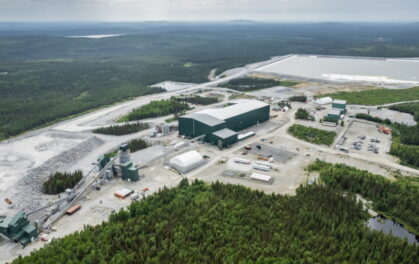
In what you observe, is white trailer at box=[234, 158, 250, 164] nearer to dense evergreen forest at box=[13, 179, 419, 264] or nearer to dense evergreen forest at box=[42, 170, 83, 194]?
dense evergreen forest at box=[13, 179, 419, 264]

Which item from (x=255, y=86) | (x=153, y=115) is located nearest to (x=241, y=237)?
(x=153, y=115)

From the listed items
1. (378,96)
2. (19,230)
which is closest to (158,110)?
(19,230)

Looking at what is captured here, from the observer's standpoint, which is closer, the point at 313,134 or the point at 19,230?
the point at 19,230

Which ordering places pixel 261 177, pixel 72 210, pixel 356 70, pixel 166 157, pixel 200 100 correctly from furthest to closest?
pixel 356 70
pixel 200 100
pixel 166 157
pixel 261 177
pixel 72 210

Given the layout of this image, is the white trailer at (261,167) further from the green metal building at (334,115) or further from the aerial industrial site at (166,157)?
the green metal building at (334,115)

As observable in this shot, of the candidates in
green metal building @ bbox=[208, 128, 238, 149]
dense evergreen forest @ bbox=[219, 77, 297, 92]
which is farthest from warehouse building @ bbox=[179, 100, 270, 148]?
dense evergreen forest @ bbox=[219, 77, 297, 92]

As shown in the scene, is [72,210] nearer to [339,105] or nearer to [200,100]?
[200,100]
